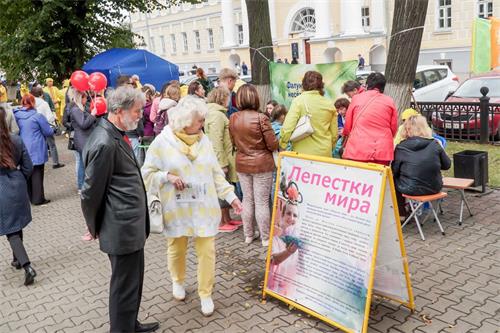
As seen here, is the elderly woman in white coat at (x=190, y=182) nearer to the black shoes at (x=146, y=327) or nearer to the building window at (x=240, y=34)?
the black shoes at (x=146, y=327)

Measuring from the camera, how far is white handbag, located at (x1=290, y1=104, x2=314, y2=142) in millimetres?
5570

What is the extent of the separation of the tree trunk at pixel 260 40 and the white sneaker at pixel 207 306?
5.17 m

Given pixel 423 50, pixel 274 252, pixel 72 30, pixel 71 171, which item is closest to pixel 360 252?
pixel 274 252

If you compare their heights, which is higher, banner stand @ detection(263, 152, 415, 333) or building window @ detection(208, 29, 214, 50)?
building window @ detection(208, 29, 214, 50)

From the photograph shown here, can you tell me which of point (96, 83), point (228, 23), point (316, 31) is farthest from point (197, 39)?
point (96, 83)

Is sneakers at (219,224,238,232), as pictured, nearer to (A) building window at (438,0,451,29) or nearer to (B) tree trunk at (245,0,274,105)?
(B) tree trunk at (245,0,274,105)

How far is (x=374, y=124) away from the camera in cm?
552

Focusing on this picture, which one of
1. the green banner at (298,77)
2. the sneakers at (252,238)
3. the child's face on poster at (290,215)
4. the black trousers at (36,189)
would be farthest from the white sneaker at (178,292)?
the black trousers at (36,189)

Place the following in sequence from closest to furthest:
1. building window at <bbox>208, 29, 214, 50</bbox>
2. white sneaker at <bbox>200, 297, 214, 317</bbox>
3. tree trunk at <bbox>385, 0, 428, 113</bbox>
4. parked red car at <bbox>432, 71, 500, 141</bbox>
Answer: white sneaker at <bbox>200, 297, 214, 317</bbox>, tree trunk at <bbox>385, 0, 428, 113</bbox>, parked red car at <bbox>432, 71, 500, 141</bbox>, building window at <bbox>208, 29, 214, 50</bbox>

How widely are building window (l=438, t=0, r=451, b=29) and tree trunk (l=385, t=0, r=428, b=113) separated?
24677 mm

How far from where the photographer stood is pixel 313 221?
4172 millimetres

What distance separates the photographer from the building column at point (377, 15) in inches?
1221

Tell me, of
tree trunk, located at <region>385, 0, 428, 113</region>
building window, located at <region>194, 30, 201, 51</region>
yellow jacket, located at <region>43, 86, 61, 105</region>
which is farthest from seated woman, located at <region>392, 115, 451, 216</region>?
building window, located at <region>194, 30, 201, 51</region>

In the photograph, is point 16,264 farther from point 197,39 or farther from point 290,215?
point 197,39
